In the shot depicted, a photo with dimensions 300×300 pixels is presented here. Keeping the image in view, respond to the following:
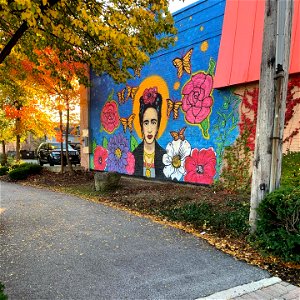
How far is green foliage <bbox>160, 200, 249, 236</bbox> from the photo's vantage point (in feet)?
17.3

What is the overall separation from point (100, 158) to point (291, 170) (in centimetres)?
956

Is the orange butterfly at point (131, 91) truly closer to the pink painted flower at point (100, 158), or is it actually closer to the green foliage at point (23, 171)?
the pink painted flower at point (100, 158)

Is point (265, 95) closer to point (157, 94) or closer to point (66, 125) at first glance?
point (157, 94)

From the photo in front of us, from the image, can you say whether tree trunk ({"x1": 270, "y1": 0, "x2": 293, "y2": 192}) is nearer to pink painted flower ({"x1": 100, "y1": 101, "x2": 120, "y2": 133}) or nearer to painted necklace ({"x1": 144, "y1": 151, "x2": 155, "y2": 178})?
painted necklace ({"x1": 144, "y1": 151, "x2": 155, "y2": 178})

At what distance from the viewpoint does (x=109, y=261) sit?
159 inches

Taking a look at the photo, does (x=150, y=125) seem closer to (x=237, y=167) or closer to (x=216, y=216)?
(x=237, y=167)

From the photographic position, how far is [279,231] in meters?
3.99

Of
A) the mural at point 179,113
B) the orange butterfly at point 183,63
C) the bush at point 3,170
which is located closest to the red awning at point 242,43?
the mural at point 179,113

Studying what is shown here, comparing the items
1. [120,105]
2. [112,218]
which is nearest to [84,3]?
[112,218]

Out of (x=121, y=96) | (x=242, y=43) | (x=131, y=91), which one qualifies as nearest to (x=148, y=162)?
(x=131, y=91)

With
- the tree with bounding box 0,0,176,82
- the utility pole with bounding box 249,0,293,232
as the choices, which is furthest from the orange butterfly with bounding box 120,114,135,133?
the utility pole with bounding box 249,0,293,232

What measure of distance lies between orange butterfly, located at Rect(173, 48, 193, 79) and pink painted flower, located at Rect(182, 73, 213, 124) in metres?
0.46

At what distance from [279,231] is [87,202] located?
5.46m

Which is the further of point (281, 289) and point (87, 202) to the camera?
point (87, 202)
